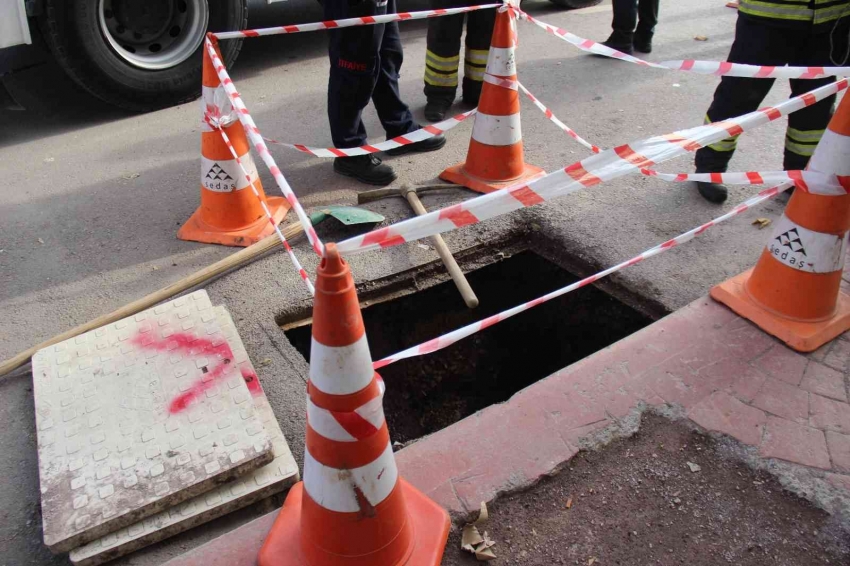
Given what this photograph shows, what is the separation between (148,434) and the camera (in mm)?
2205

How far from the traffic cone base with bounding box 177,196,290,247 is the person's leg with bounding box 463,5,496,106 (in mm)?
2159

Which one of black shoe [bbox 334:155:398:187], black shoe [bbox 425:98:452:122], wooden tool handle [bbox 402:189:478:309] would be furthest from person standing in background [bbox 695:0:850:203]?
black shoe [bbox 425:98:452:122]

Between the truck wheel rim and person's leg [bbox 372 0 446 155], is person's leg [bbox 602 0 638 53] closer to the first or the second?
person's leg [bbox 372 0 446 155]

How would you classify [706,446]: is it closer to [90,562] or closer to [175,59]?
[90,562]

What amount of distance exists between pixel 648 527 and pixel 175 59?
457cm

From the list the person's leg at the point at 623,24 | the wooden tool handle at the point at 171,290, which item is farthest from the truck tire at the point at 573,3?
the wooden tool handle at the point at 171,290

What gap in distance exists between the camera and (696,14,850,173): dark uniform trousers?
329cm

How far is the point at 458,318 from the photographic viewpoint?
3725 millimetres

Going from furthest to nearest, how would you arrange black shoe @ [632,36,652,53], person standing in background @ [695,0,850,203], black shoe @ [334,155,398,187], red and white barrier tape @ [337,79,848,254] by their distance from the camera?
black shoe @ [632,36,652,53] → black shoe @ [334,155,398,187] → person standing in background @ [695,0,850,203] → red and white barrier tape @ [337,79,848,254]

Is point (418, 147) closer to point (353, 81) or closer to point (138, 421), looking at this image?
point (353, 81)

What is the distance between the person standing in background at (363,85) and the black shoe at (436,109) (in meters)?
0.48

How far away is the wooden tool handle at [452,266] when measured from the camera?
117 inches

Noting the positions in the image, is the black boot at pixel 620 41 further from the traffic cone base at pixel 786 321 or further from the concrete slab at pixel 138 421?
the concrete slab at pixel 138 421

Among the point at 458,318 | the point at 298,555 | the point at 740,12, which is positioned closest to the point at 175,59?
the point at 458,318
